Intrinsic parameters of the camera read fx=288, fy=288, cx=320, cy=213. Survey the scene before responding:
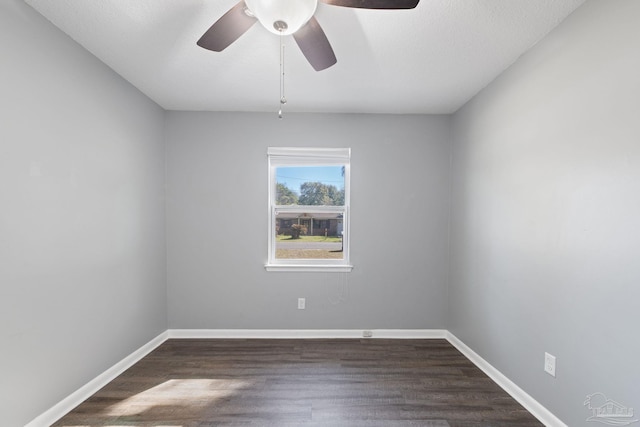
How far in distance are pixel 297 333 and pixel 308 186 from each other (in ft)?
5.24

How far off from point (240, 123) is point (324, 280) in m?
1.92

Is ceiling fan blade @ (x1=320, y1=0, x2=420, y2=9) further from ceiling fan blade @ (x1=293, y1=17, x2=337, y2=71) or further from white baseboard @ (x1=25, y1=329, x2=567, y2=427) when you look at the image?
white baseboard @ (x1=25, y1=329, x2=567, y2=427)

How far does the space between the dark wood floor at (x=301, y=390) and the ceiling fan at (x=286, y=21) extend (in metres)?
2.23

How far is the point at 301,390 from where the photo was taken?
2.14 metres

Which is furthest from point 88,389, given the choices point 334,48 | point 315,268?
point 334,48

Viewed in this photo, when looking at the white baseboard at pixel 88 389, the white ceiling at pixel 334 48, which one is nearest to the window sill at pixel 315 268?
the white baseboard at pixel 88 389

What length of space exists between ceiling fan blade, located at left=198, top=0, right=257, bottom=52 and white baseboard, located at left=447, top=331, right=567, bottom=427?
9.27 feet

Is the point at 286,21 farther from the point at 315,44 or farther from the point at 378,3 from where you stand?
the point at 378,3

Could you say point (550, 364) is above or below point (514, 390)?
above

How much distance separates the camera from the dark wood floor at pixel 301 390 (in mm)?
1847

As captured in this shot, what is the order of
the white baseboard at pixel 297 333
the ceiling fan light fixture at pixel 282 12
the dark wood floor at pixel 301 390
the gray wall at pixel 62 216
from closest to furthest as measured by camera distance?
the ceiling fan light fixture at pixel 282 12, the gray wall at pixel 62 216, the dark wood floor at pixel 301 390, the white baseboard at pixel 297 333

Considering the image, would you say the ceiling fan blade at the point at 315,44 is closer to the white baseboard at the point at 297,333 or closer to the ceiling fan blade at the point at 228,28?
the ceiling fan blade at the point at 228,28

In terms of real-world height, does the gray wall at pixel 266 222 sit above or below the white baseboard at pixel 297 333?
above

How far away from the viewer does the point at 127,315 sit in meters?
2.45
